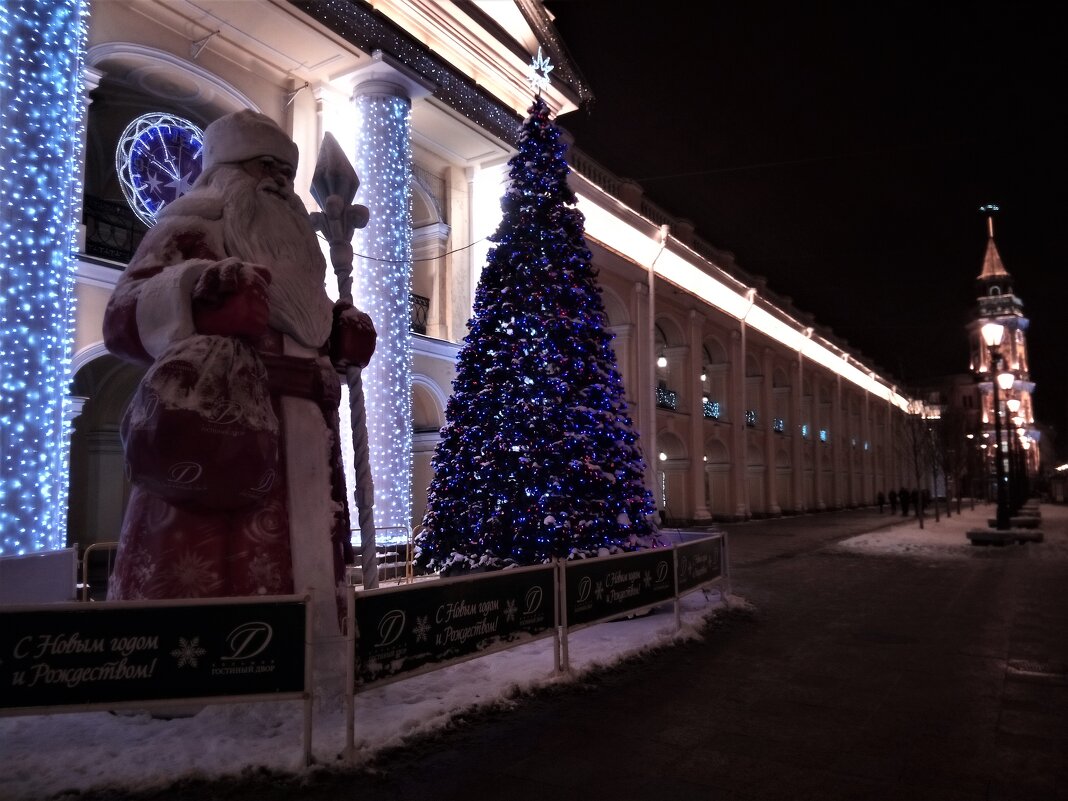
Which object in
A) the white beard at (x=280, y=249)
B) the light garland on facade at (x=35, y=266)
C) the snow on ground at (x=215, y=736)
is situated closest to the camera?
the snow on ground at (x=215, y=736)

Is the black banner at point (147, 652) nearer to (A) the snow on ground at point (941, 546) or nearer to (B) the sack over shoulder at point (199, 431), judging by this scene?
(B) the sack over shoulder at point (199, 431)

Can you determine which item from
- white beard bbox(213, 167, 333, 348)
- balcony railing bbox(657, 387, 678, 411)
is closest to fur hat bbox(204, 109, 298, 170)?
white beard bbox(213, 167, 333, 348)

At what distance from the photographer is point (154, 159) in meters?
12.6

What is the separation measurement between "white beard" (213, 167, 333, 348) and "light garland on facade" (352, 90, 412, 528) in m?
8.05

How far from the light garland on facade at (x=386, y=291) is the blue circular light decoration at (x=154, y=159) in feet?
9.56

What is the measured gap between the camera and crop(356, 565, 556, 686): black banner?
14.9 feet

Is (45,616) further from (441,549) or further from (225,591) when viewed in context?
(441,549)

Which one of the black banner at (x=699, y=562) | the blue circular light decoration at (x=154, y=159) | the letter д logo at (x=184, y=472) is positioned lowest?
the black banner at (x=699, y=562)

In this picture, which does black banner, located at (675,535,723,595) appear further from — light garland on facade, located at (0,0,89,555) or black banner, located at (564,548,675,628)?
light garland on facade, located at (0,0,89,555)

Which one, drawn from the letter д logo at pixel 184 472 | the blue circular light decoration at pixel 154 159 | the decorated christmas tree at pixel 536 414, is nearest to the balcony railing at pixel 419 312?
the blue circular light decoration at pixel 154 159

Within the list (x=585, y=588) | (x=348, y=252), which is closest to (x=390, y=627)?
(x=585, y=588)

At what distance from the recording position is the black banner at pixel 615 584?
21.2 feet

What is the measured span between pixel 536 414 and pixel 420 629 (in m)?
4.40

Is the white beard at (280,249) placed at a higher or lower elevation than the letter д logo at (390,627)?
higher
